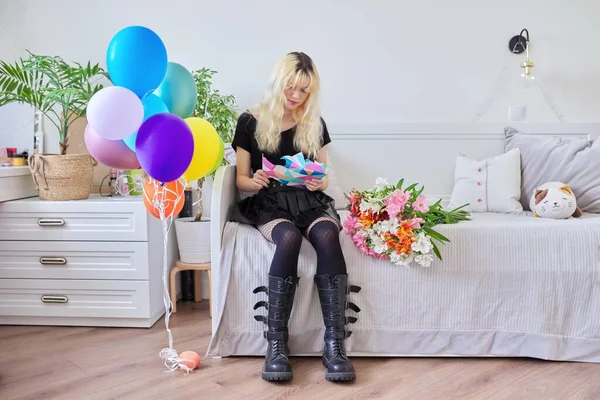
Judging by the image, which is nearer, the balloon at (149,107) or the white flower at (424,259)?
the balloon at (149,107)

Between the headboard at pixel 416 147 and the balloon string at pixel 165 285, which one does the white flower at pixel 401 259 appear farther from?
→ the headboard at pixel 416 147

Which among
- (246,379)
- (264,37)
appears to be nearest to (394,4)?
(264,37)

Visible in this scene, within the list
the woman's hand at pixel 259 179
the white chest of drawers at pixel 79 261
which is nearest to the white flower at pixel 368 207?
the woman's hand at pixel 259 179

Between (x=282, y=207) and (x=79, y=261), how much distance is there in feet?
2.77

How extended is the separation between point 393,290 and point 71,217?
1.24 metres

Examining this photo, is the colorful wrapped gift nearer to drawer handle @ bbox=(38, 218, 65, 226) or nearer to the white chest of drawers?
the white chest of drawers

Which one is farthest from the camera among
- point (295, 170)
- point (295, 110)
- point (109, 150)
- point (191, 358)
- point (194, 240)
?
point (194, 240)

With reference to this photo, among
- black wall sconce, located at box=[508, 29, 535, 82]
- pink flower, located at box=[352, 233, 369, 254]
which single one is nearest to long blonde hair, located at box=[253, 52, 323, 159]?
pink flower, located at box=[352, 233, 369, 254]

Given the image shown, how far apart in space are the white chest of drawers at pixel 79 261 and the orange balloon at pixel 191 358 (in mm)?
403

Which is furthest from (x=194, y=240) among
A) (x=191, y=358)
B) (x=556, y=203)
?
(x=556, y=203)

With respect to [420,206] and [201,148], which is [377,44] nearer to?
[420,206]

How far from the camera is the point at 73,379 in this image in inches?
65.4

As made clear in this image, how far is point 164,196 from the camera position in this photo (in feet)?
5.89

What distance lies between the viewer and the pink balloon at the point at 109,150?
1636 millimetres
